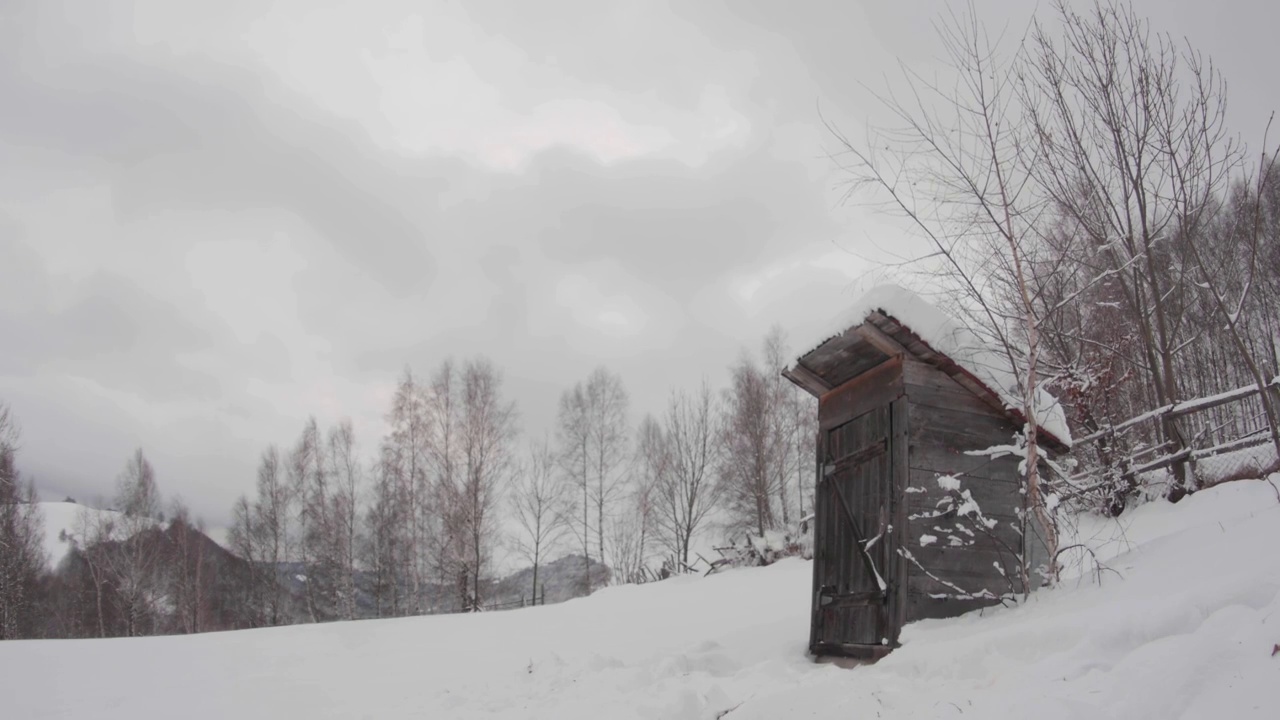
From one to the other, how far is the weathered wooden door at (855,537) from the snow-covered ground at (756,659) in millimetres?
501

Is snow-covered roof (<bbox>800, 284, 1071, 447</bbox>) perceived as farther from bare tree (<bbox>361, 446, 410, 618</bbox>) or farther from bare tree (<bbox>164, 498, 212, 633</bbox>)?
bare tree (<bbox>164, 498, 212, 633</bbox>)

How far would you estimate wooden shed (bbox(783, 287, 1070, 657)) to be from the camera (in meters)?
6.32

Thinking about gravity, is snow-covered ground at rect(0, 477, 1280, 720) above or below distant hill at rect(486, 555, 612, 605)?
above

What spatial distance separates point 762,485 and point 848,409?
20592mm

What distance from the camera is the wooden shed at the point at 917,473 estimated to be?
632cm

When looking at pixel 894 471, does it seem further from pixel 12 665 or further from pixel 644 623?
pixel 12 665

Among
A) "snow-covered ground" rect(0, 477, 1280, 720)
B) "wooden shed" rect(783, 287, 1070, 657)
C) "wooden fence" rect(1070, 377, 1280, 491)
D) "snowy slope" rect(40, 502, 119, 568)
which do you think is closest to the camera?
"snow-covered ground" rect(0, 477, 1280, 720)

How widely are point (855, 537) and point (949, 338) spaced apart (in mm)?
2070

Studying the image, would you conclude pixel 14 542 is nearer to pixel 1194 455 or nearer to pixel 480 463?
pixel 480 463

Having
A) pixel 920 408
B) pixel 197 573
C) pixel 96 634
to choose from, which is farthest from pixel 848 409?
pixel 96 634

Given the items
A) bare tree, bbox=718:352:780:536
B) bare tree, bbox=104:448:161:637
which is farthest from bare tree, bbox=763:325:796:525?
bare tree, bbox=104:448:161:637

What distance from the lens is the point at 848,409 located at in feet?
24.7

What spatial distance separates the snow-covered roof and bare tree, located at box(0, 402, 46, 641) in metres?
25.5

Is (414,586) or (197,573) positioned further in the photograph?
(197,573)
